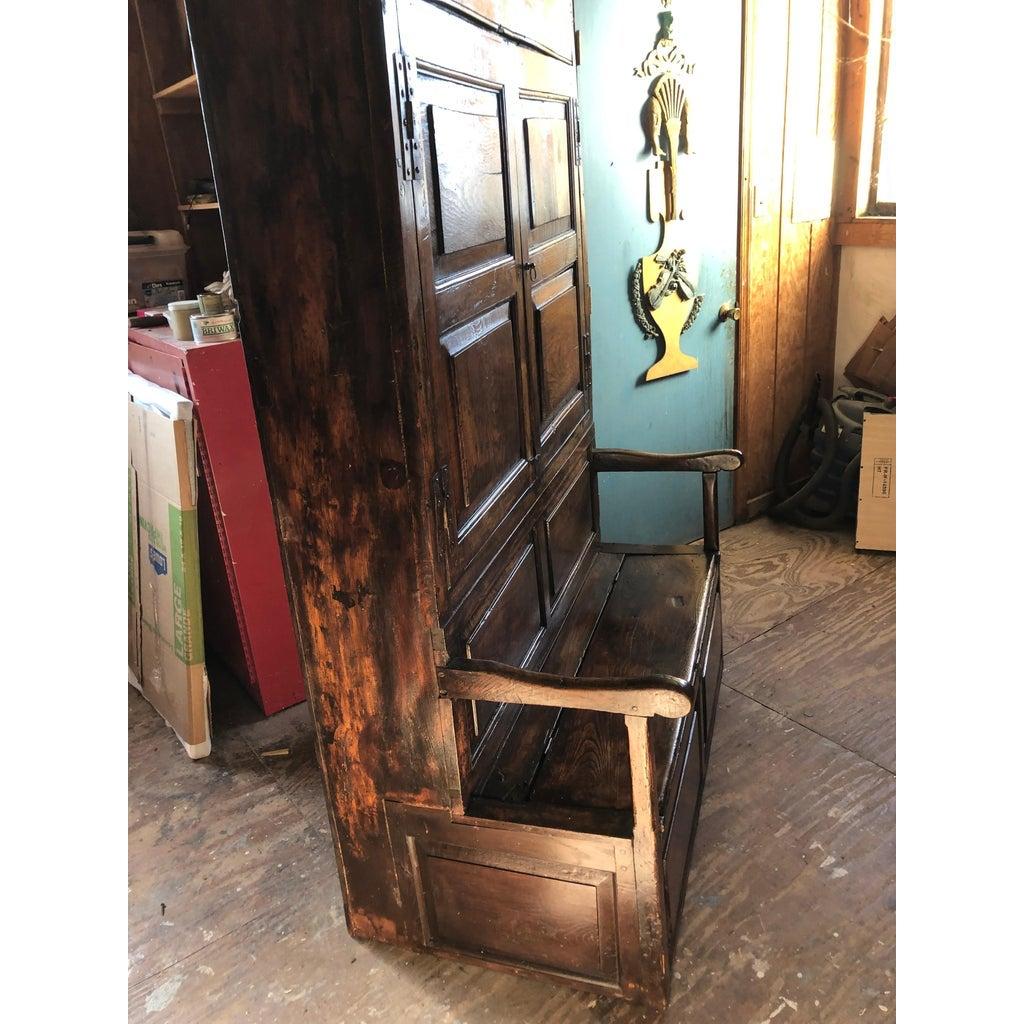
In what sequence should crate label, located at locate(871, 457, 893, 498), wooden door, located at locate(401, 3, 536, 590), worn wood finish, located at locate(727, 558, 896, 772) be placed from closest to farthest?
wooden door, located at locate(401, 3, 536, 590) → worn wood finish, located at locate(727, 558, 896, 772) → crate label, located at locate(871, 457, 893, 498)

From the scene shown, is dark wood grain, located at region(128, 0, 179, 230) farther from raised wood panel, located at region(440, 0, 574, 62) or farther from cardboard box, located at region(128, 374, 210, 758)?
raised wood panel, located at region(440, 0, 574, 62)

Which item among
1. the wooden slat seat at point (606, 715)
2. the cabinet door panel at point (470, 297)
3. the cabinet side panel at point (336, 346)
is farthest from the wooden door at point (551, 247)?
the cabinet side panel at point (336, 346)

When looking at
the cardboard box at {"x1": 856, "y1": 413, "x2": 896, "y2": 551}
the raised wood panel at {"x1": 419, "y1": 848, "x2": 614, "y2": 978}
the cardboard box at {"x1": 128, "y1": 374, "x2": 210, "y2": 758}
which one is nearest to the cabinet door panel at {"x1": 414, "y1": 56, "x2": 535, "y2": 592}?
the raised wood panel at {"x1": 419, "y1": 848, "x2": 614, "y2": 978}

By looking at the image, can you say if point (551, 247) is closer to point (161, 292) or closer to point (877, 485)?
point (161, 292)

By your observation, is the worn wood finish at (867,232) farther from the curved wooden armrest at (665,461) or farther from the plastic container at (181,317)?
the plastic container at (181,317)

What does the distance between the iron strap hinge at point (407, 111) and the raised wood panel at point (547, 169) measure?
2.14 feet

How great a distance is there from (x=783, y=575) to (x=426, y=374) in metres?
2.59

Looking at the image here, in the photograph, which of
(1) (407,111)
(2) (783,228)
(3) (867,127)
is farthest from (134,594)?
(3) (867,127)

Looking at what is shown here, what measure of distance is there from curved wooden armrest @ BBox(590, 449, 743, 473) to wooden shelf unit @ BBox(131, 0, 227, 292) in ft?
5.62

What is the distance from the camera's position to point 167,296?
3223 millimetres

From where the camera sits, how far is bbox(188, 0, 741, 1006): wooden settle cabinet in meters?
1.31

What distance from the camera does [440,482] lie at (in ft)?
4.87

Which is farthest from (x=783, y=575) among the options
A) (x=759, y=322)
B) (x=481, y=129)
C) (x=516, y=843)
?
(x=481, y=129)

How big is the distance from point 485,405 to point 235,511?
1210 mm
